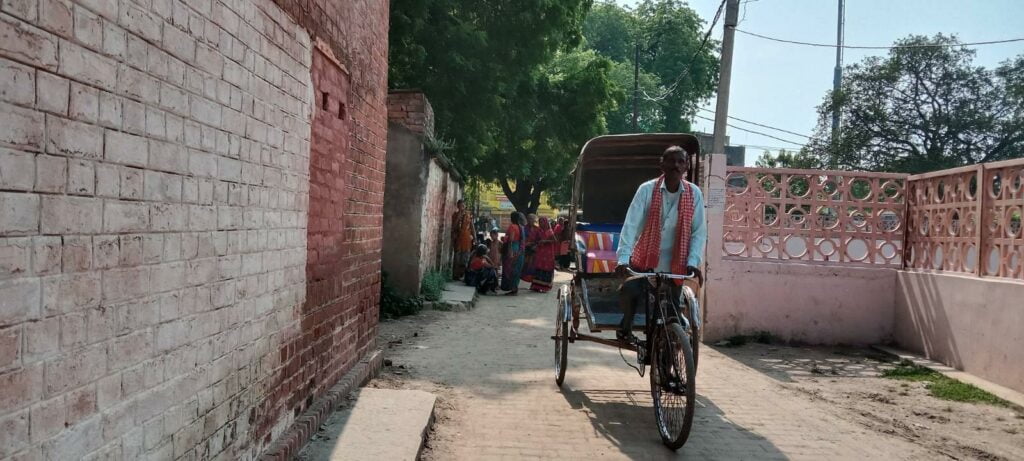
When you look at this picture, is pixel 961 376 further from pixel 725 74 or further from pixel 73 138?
pixel 73 138

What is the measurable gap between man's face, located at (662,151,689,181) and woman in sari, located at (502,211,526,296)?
9.43 meters

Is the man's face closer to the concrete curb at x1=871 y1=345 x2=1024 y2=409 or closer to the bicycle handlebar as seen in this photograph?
the bicycle handlebar

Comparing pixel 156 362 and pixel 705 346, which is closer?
pixel 156 362

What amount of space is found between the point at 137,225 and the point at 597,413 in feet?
12.9

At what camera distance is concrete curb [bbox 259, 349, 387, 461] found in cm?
355

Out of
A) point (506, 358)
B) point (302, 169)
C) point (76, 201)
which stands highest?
point (302, 169)

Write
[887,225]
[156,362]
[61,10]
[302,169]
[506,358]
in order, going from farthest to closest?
[887,225]
[506,358]
[302,169]
[156,362]
[61,10]

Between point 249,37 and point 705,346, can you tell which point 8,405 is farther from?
point 705,346

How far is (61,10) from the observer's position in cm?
183

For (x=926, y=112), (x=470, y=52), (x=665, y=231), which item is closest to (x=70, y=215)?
(x=665, y=231)

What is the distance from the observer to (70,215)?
1.89 m

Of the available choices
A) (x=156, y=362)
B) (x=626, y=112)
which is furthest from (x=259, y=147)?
(x=626, y=112)

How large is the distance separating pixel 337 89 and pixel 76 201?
113 inches

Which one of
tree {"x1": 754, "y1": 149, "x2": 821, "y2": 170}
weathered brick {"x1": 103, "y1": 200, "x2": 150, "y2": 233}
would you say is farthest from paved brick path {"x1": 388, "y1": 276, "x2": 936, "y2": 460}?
tree {"x1": 754, "y1": 149, "x2": 821, "y2": 170}
